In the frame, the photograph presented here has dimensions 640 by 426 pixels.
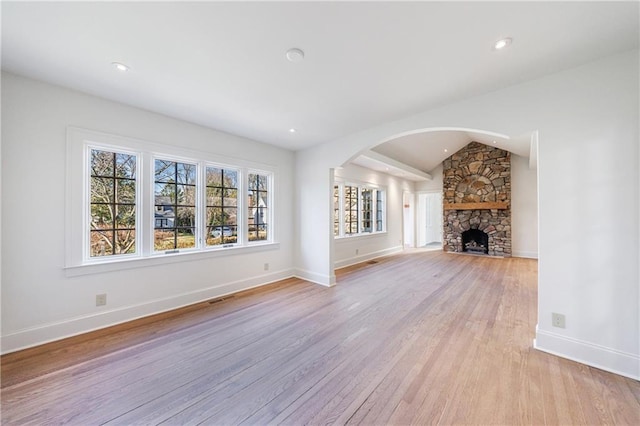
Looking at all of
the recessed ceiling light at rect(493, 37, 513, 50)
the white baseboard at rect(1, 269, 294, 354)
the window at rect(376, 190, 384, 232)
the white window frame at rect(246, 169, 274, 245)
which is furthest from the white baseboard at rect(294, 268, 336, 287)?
the recessed ceiling light at rect(493, 37, 513, 50)

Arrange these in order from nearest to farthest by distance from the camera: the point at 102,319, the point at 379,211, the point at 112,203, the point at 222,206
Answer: the point at 102,319 < the point at 112,203 < the point at 222,206 < the point at 379,211

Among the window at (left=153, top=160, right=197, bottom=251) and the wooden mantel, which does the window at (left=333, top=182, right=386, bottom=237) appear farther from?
the window at (left=153, top=160, right=197, bottom=251)

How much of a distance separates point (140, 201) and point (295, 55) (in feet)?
8.68

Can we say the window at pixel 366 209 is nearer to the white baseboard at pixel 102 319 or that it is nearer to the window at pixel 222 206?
the window at pixel 222 206

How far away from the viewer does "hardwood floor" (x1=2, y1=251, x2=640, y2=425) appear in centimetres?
158

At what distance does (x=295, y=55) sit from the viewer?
1.99 meters

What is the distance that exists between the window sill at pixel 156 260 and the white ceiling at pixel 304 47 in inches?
76.2

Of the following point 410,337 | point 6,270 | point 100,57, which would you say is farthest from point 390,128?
point 6,270

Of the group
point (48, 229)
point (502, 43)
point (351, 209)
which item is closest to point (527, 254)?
point (351, 209)

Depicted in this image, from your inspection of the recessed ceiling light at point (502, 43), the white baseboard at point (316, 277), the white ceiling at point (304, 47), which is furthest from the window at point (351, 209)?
the recessed ceiling light at point (502, 43)

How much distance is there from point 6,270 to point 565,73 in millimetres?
5550

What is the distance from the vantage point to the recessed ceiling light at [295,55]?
1.95 m

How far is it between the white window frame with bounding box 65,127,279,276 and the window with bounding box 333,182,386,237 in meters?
2.31

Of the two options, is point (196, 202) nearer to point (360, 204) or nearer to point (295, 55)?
point (295, 55)
